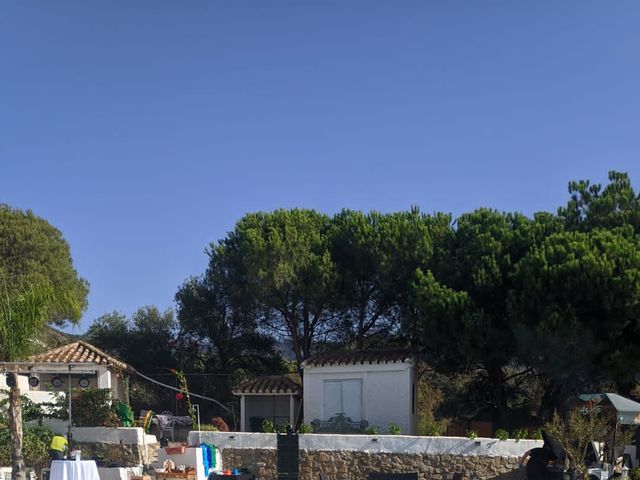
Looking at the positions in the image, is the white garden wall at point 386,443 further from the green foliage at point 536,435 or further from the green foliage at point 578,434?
the green foliage at point 578,434

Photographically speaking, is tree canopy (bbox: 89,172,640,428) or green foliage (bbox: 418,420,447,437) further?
green foliage (bbox: 418,420,447,437)

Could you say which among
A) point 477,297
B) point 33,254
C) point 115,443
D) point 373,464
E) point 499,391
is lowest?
point 373,464

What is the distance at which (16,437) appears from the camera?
694 inches

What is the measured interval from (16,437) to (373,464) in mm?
8450

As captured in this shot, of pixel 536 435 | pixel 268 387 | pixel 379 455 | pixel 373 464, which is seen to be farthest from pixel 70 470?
pixel 536 435

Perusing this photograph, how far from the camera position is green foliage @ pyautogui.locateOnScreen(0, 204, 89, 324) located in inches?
1233

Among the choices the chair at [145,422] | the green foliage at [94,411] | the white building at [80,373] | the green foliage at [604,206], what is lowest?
the chair at [145,422]

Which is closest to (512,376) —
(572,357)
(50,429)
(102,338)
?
(572,357)

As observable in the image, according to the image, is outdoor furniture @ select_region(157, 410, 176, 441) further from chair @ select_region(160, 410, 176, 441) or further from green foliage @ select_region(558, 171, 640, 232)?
green foliage @ select_region(558, 171, 640, 232)

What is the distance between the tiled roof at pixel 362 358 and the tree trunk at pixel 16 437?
8.81 metres

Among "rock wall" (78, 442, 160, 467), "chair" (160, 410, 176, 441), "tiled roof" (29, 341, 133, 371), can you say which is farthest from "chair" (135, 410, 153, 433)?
"tiled roof" (29, 341, 133, 371)

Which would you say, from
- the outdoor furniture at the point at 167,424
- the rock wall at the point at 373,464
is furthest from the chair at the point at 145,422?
the rock wall at the point at 373,464

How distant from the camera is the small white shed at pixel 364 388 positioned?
22.9m

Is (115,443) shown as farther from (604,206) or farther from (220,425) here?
(604,206)
